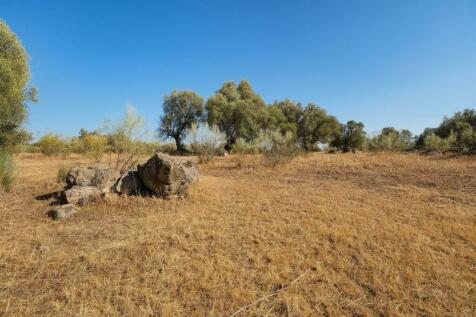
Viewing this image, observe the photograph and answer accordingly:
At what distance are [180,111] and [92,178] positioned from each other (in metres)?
22.7

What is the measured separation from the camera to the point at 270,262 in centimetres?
275

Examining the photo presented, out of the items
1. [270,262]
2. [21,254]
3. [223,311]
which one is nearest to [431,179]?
[270,262]

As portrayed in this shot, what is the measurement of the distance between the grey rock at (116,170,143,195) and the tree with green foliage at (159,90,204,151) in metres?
21.4

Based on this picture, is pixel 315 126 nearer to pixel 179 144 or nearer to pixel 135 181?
pixel 179 144

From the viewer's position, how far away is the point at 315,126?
28391 mm

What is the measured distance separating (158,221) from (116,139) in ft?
17.8

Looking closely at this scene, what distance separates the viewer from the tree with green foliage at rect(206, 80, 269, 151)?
23.5 metres

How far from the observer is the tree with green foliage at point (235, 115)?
926 inches

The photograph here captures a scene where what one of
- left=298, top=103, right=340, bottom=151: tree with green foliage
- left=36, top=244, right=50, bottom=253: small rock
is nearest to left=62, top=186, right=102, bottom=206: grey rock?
left=36, top=244, right=50, bottom=253: small rock

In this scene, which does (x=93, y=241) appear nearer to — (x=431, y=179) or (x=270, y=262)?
(x=270, y=262)

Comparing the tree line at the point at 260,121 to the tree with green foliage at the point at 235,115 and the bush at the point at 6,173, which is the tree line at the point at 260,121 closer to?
the tree with green foliage at the point at 235,115

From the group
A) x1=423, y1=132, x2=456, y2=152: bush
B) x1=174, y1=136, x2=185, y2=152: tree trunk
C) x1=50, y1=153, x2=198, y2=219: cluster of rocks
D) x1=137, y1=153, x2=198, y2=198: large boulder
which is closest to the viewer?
x1=50, y1=153, x2=198, y2=219: cluster of rocks

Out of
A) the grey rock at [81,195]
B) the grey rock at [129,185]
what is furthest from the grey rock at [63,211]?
the grey rock at [129,185]

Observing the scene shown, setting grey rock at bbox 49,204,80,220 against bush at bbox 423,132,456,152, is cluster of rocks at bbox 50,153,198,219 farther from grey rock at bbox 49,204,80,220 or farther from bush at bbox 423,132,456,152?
bush at bbox 423,132,456,152
